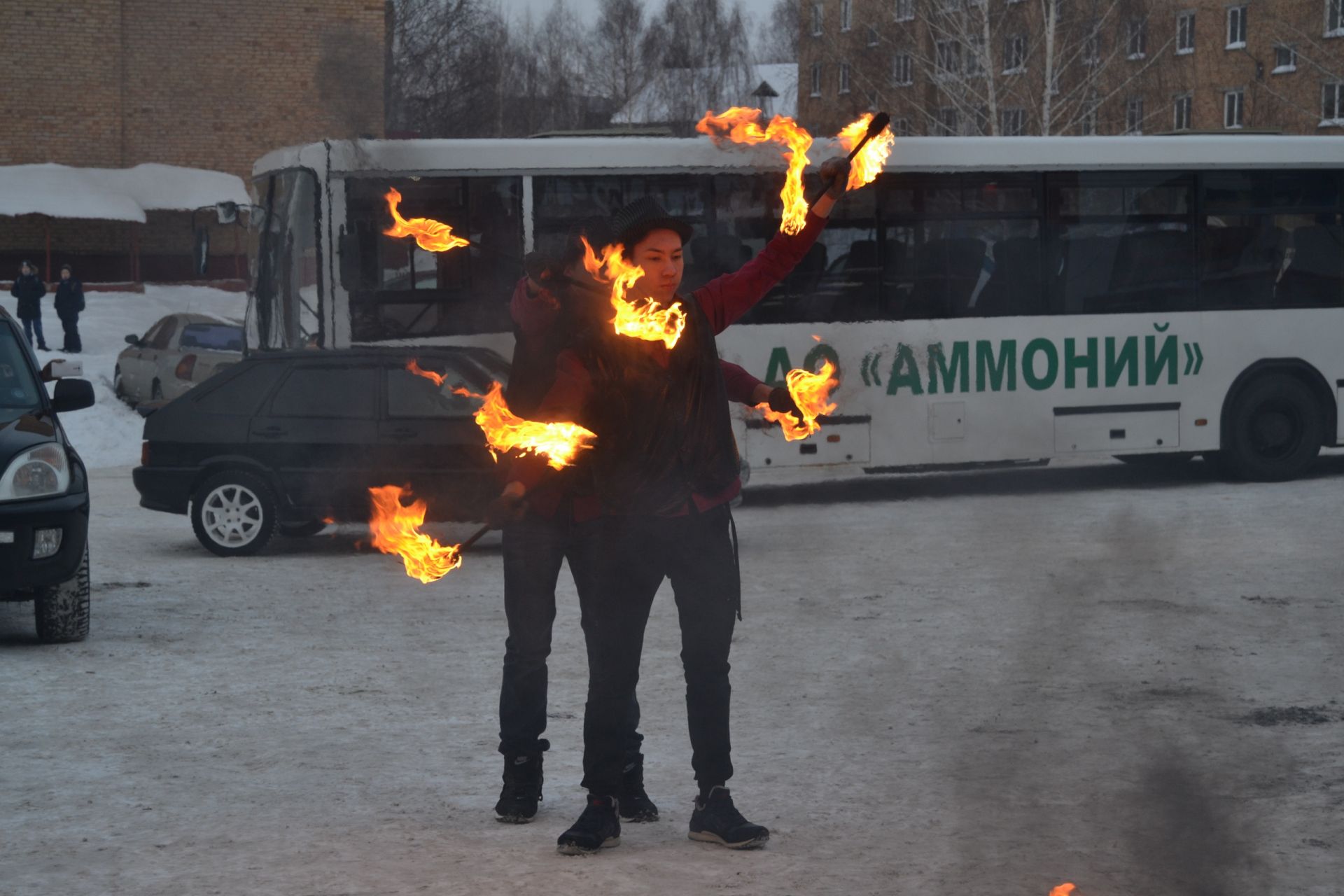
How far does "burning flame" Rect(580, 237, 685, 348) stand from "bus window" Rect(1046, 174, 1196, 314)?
451 inches

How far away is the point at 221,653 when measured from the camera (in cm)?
880

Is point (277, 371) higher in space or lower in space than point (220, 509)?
higher

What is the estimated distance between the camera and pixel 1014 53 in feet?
139

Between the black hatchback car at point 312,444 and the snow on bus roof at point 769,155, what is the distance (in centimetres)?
247

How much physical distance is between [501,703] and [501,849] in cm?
54

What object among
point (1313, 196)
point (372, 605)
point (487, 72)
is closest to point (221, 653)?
point (372, 605)

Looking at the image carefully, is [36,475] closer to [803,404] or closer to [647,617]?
[647,617]

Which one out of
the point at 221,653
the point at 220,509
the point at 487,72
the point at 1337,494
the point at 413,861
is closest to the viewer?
the point at 413,861

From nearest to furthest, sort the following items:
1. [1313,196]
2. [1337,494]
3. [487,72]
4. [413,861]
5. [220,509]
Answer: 1. [413,861]
2. [220,509]
3. [1337,494]
4. [1313,196]
5. [487,72]

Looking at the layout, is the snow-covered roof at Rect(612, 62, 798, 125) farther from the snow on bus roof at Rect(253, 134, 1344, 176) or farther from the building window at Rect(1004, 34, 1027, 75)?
the snow on bus roof at Rect(253, 134, 1344, 176)

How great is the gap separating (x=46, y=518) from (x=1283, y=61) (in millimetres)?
50324

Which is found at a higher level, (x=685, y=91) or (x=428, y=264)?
(x=685, y=91)

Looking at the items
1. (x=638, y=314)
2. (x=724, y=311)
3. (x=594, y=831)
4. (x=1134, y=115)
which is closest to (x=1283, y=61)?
(x=1134, y=115)

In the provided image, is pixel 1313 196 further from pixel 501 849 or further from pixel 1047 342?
pixel 501 849
